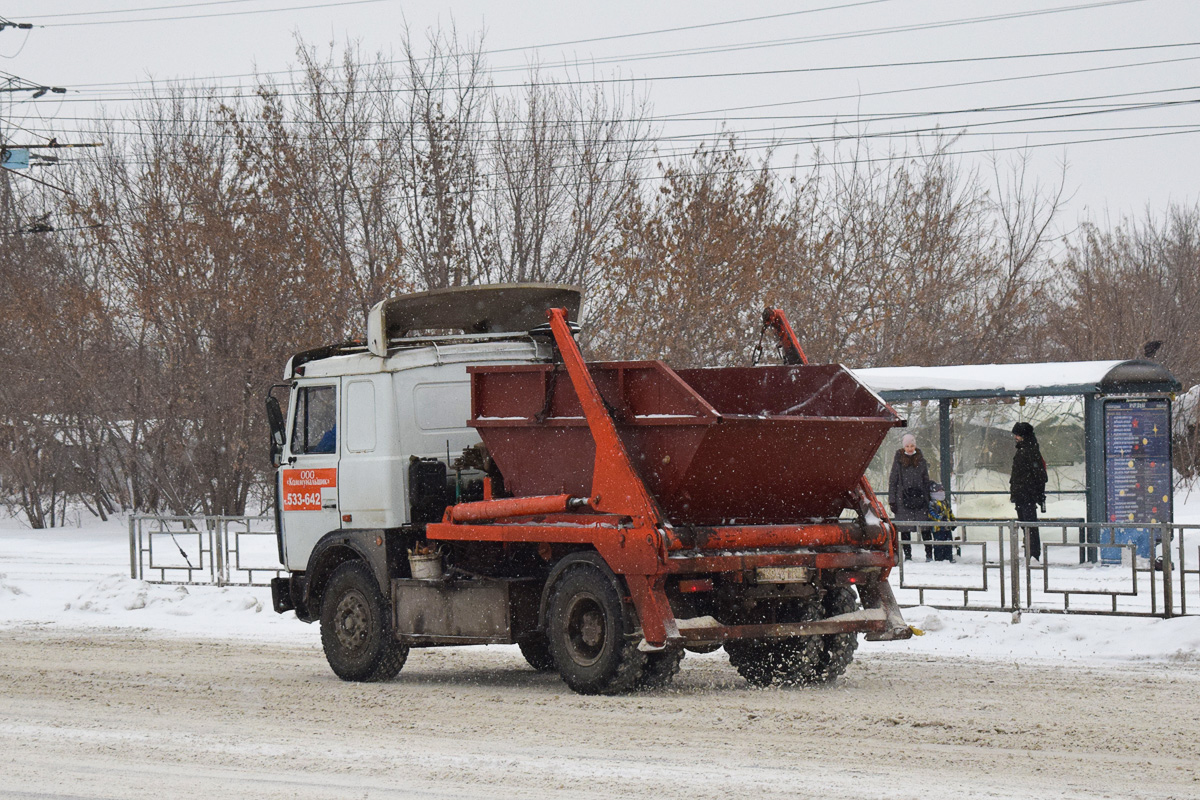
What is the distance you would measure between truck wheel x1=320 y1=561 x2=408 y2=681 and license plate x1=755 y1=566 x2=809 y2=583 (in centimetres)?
310

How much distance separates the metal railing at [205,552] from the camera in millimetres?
20469

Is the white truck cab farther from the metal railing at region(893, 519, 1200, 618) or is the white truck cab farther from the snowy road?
the metal railing at region(893, 519, 1200, 618)

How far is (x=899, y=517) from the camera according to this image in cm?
2075

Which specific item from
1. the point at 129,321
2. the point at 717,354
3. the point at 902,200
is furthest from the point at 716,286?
the point at 129,321

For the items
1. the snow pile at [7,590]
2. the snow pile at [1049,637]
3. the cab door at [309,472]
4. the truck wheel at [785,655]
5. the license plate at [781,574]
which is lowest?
the snow pile at [7,590]

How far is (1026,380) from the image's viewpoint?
20.8 metres

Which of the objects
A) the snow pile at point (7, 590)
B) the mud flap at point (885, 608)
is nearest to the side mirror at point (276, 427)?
the mud flap at point (885, 608)

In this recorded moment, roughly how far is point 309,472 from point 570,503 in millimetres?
3045

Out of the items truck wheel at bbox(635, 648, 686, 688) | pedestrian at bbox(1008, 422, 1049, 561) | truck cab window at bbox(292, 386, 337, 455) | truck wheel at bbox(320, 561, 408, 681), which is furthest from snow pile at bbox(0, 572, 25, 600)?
pedestrian at bbox(1008, 422, 1049, 561)

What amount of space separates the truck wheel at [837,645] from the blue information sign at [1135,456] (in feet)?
33.4

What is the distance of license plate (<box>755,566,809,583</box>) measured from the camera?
10.4 m

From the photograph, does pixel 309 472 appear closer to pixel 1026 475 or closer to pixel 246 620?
pixel 246 620

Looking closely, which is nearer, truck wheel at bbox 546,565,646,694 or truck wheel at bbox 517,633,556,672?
truck wheel at bbox 546,565,646,694

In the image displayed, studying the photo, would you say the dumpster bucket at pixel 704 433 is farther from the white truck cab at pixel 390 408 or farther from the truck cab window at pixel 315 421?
the truck cab window at pixel 315 421
